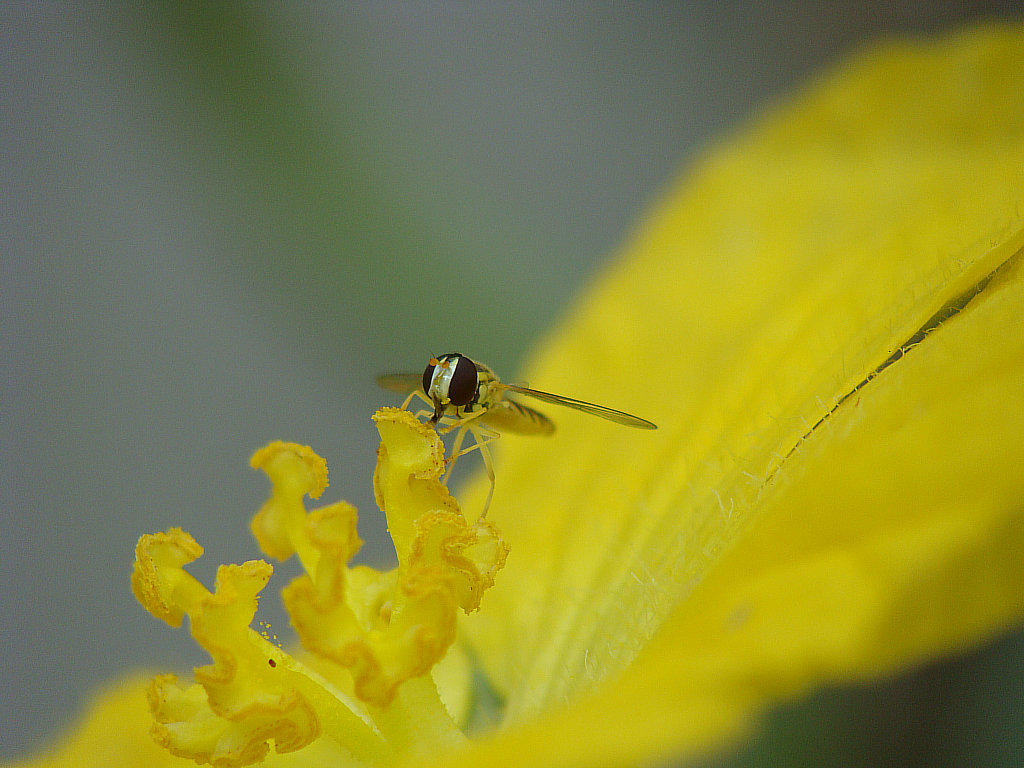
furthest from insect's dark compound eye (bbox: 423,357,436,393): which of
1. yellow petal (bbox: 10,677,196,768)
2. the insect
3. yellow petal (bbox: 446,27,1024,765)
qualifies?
yellow petal (bbox: 10,677,196,768)

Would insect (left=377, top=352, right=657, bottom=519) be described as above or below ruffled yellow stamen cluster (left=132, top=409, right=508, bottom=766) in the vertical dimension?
above

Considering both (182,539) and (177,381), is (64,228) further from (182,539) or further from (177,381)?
(182,539)

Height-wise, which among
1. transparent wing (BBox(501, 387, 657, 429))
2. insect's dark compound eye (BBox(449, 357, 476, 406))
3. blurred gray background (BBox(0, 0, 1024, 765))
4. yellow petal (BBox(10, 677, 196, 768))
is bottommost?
yellow petal (BBox(10, 677, 196, 768))

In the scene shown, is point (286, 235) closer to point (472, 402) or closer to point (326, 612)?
point (472, 402)

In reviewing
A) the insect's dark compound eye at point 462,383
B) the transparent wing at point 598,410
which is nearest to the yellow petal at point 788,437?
the transparent wing at point 598,410

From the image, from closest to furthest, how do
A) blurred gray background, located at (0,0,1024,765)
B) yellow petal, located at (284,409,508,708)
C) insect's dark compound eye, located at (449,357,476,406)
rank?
Answer: yellow petal, located at (284,409,508,708), insect's dark compound eye, located at (449,357,476,406), blurred gray background, located at (0,0,1024,765)

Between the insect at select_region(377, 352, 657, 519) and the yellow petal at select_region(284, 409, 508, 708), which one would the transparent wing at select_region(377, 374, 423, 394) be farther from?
the yellow petal at select_region(284, 409, 508, 708)

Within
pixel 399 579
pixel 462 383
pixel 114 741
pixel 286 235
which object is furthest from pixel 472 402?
pixel 286 235
